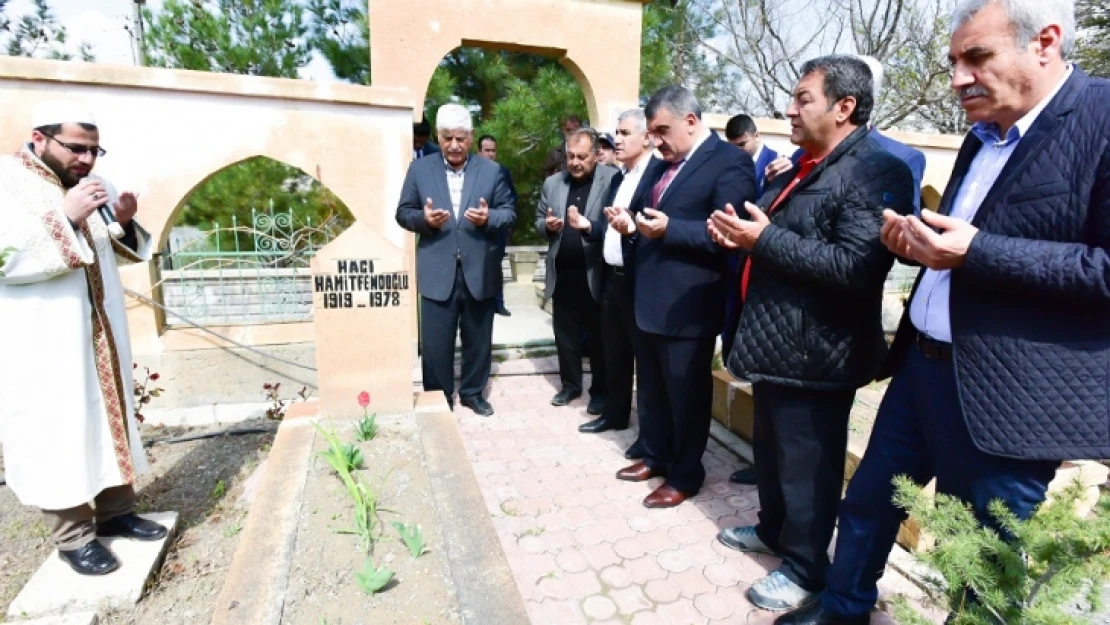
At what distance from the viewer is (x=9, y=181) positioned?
6.88 feet

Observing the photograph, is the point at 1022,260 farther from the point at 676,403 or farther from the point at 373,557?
the point at 373,557

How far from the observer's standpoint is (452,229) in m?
3.75

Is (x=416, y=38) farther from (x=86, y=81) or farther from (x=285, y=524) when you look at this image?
(x=285, y=524)

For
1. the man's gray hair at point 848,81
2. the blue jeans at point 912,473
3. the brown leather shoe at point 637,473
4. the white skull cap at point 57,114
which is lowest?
the brown leather shoe at point 637,473

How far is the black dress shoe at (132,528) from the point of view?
258cm

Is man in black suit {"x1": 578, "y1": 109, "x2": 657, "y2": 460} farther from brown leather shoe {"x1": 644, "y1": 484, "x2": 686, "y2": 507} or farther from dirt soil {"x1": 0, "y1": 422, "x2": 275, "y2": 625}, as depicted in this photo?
dirt soil {"x1": 0, "y1": 422, "x2": 275, "y2": 625}

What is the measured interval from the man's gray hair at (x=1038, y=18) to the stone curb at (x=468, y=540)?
1885 mm

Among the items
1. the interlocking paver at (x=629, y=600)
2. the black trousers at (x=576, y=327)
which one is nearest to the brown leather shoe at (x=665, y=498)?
the interlocking paver at (x=629, y=600)

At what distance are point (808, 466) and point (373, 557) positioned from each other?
1488 mm

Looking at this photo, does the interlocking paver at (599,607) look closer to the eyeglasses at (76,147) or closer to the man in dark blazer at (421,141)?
the eyeglasses at (76,147)

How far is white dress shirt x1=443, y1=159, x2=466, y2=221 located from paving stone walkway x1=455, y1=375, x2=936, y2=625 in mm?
1445

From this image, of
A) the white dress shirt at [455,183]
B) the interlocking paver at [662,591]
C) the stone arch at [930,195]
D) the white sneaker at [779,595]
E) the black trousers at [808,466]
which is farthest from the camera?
the stone arch at [930,195]

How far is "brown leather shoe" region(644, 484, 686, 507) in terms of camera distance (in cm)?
289

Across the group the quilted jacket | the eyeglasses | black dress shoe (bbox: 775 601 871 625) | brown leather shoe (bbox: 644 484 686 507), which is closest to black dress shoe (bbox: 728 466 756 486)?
brown leather shoe (bbox: 644 484 686 507)
